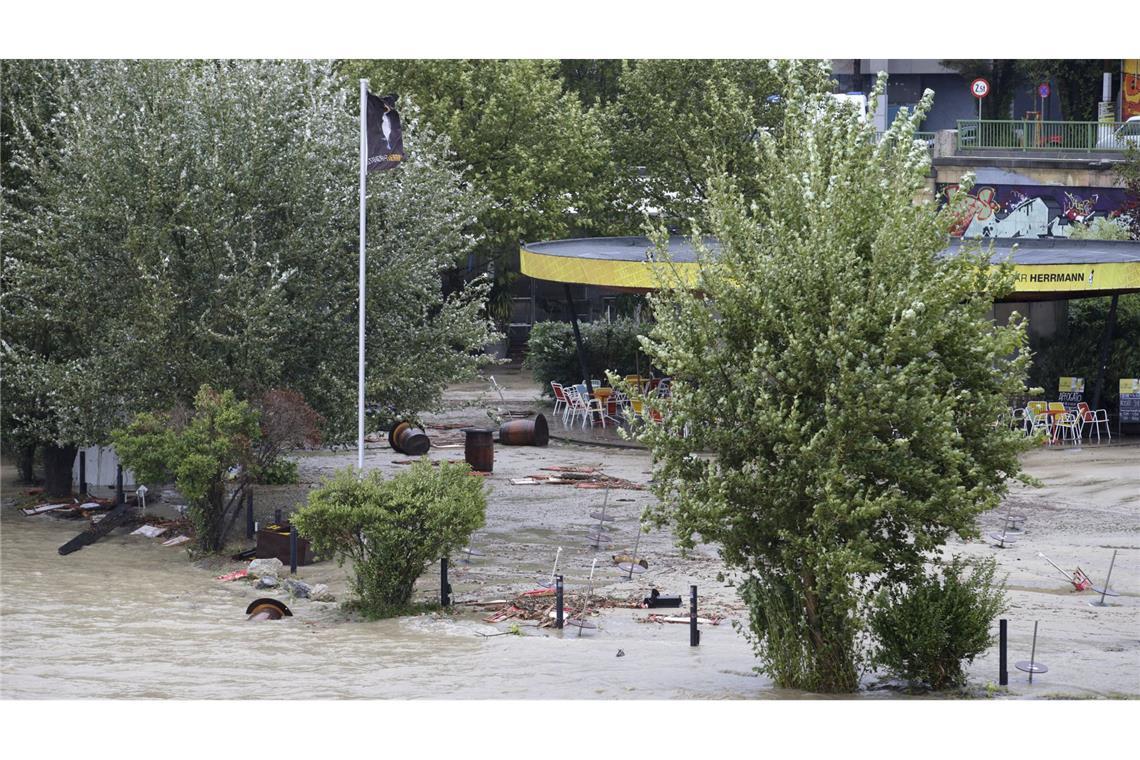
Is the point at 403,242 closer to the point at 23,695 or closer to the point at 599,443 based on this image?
the point at 599,443

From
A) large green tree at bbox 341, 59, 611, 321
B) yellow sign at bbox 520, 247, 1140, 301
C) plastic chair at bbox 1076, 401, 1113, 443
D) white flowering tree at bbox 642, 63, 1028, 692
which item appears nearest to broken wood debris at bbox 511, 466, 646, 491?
yellow sign at bbox 520, 247, 1140, 301

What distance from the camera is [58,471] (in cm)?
2466

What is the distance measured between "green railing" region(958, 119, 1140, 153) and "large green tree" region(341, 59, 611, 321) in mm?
14523

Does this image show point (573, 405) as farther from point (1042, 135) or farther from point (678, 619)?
point (1042, 135)

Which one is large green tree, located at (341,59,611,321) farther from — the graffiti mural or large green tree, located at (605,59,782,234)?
the graffiti mural

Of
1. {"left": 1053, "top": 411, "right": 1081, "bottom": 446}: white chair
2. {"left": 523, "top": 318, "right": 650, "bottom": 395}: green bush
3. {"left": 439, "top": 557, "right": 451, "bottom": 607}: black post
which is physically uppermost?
{"left": 523, "top": 318, "right": 650, "bottom": 395}: green bush

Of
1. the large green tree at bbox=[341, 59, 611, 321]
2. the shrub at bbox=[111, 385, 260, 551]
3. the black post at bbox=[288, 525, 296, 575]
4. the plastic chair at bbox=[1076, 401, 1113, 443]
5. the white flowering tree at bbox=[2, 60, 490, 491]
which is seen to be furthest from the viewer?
the large green tree at bbox=[341, 59, 611, 321]

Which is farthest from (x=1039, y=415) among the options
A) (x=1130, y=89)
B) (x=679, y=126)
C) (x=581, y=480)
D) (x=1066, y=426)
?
(x=1130, y=89)

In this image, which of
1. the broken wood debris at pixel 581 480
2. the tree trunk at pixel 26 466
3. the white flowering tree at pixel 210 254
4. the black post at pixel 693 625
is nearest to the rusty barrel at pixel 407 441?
the broken wood debris at pixel 581 480

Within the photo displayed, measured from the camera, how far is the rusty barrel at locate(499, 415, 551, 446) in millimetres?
29438

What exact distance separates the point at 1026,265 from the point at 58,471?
17484mm

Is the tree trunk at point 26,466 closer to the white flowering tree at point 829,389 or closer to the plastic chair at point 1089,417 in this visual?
the white flowering tree at point 829,389

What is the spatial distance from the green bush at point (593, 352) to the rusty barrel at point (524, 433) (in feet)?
15.2

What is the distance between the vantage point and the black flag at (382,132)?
19.2 metres
